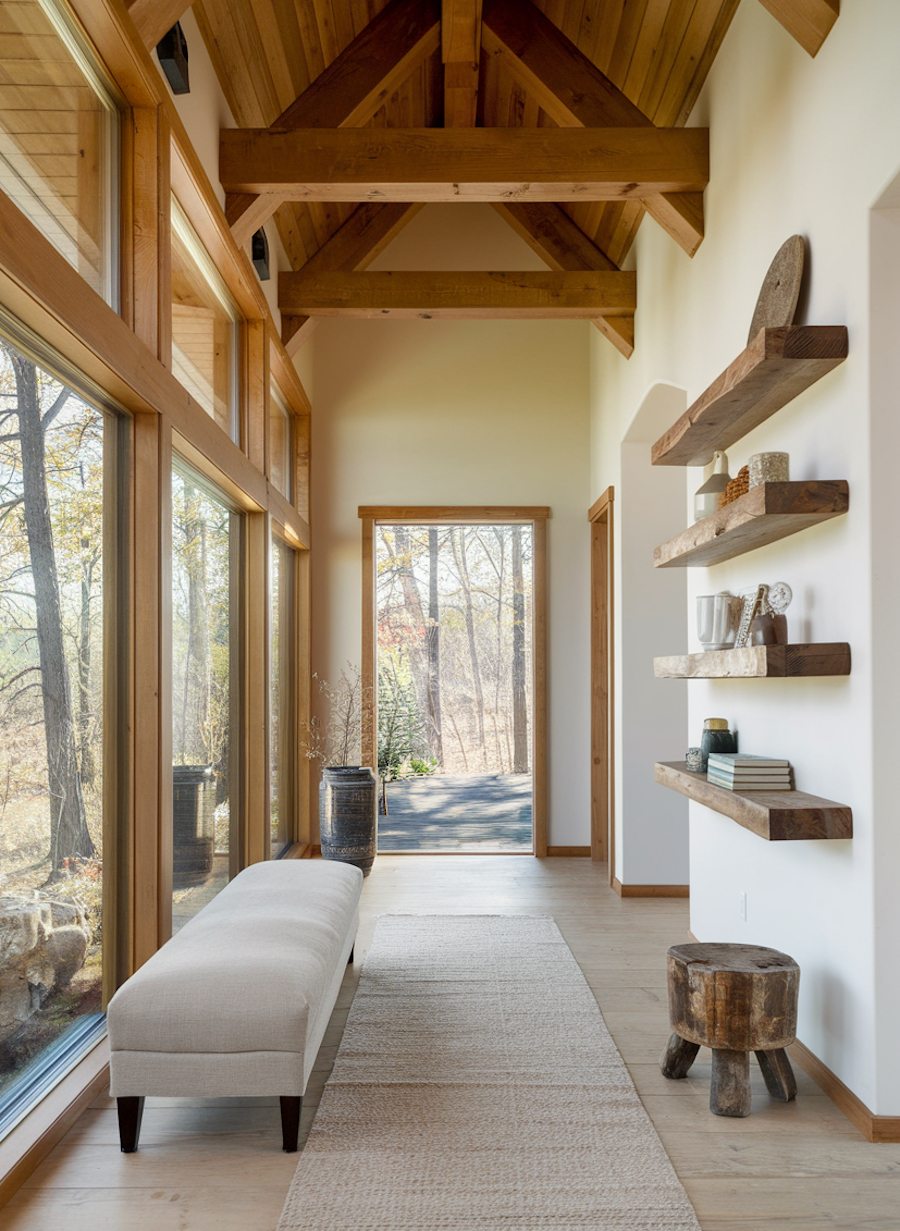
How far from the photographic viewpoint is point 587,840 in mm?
6457

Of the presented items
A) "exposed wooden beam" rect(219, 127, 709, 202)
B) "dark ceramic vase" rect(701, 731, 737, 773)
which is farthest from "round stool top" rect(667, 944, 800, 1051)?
"exposed wooden beam" rect(219, 127, 709, 202)

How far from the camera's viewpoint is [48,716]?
7.81 feet

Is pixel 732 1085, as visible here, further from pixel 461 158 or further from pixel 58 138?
pixel 461 158

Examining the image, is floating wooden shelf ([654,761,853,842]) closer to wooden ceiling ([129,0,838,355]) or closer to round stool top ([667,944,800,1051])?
round stool top ([667,944,800,1051])

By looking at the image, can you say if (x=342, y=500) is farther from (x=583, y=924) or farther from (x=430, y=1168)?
(x=430, y=1168)

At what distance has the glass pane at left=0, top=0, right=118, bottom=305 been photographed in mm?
2150

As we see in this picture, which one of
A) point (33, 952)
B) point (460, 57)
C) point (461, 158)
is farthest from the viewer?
point (460, 57)

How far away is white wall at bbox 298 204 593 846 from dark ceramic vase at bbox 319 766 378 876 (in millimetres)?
1048

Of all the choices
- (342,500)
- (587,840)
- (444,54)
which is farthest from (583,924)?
(444,54)

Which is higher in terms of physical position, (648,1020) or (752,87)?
(752,87)

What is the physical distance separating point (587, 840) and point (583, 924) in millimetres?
1870

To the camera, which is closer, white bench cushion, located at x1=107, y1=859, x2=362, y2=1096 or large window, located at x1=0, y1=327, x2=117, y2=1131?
large window, located at x1=0, y1=327, x2=117, y2=1131

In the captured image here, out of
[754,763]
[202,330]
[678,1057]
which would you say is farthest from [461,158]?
[678,1057]

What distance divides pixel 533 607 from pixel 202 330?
3300 mm
